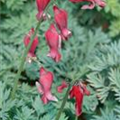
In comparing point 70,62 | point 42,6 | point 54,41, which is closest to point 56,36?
Answer: point 54,41

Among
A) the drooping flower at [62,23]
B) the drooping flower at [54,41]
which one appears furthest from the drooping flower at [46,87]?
the drooping flower at [62,23]

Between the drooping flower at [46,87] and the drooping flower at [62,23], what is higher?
the drooping flower at [62,23]

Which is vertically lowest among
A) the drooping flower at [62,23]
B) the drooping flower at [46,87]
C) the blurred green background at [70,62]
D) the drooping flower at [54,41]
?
the blurred green background at [70,62]

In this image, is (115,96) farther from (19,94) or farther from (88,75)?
(19,94)

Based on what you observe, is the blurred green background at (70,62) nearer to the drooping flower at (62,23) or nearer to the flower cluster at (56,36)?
the flower cluster at (56,36)

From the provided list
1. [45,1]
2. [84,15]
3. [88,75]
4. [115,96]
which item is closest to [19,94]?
[88,75]

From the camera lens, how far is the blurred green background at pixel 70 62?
2.20 m

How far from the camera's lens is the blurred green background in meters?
2.20

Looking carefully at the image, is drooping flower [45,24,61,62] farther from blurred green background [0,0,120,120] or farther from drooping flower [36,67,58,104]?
blurred green background [0,0,120,120]

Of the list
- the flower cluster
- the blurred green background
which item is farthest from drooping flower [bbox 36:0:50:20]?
the blurred green background

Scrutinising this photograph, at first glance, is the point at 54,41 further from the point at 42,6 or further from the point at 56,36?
the point at 42,6

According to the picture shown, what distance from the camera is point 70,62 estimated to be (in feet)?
8.95

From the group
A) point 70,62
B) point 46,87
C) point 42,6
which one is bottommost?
point 70,62

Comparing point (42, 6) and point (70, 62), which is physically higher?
point (42, 6)
